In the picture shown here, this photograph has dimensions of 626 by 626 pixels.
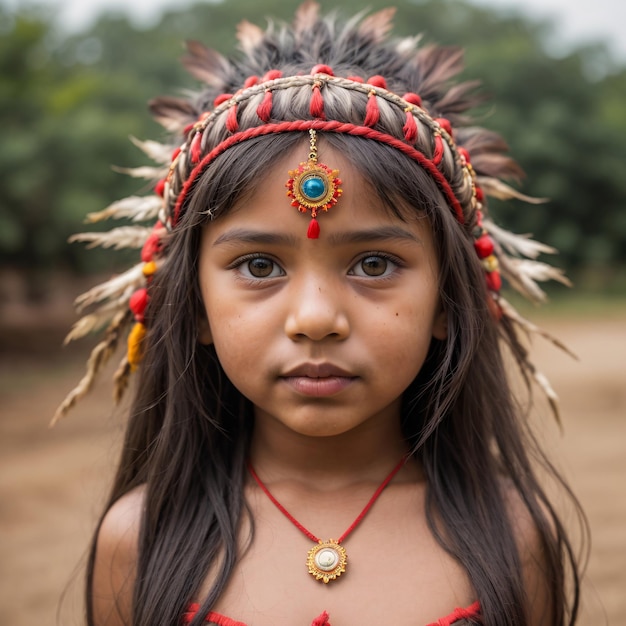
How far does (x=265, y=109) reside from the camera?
1.83 metres

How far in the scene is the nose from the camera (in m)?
1.68

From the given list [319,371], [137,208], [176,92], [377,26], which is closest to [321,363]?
[319,371]

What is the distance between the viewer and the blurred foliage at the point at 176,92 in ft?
35.0

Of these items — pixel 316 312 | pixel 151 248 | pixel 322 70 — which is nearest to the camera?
pixel 316 312

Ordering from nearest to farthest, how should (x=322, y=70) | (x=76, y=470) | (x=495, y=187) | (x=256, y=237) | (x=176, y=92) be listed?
(x=256, y=237)
(x=322, y=70)
(x=495, y=187)
(x=176, y=92)
(x=76, y=470)

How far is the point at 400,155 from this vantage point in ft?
6.03

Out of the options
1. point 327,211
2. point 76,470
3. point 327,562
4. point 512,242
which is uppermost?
point 512,242

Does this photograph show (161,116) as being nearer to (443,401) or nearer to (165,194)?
(165,194)

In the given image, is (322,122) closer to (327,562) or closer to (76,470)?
(327,562)

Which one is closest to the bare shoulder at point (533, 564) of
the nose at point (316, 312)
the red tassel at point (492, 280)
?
the red tassel at point (492, 280)

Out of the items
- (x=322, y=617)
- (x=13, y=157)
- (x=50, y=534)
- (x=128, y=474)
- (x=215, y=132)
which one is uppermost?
(x=13, y=157)

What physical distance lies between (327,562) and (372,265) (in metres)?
0.71

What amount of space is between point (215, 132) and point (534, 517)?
1.32 metres

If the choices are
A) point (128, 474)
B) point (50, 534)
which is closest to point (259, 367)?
point (128, 474)
